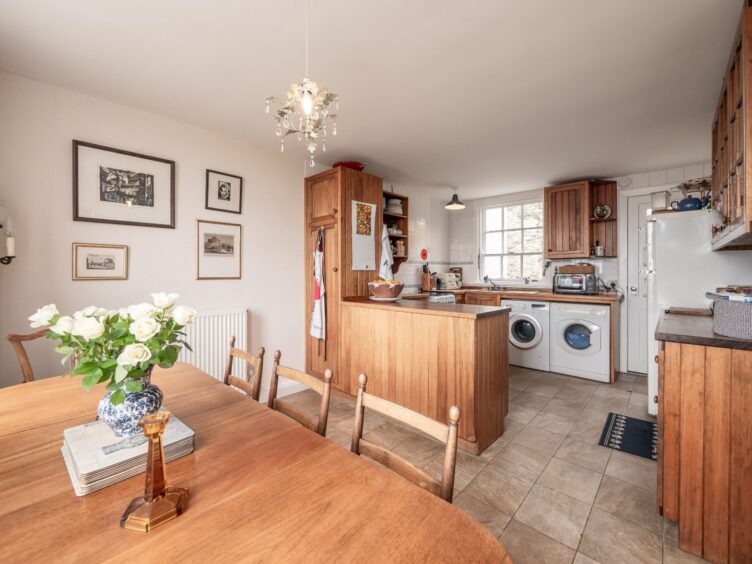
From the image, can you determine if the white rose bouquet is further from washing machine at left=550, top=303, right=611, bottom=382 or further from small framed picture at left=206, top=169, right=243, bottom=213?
washing machine at left=550, top=303, right=611, bottom=382

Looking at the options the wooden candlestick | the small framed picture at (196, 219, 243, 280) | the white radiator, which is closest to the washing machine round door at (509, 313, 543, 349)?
the white radiator

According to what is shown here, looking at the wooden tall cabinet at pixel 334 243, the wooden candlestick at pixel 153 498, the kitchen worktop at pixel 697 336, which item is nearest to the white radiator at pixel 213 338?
the wooden tall cabinet at pixel 334 243

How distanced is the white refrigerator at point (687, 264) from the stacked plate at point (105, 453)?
10.8 ft

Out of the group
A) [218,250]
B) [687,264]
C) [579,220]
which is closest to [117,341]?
[218,250]

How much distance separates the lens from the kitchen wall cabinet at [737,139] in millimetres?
1356

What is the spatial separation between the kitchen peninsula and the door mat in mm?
771

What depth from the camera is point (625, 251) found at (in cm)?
420

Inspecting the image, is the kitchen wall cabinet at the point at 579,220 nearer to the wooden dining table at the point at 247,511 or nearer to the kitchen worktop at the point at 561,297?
the kitchen worktop at the point at 561,297

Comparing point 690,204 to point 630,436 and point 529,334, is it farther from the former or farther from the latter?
point 529,334

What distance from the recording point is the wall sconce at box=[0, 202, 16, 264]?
78.2 inches

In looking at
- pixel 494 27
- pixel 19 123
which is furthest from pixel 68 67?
pixel 494 27

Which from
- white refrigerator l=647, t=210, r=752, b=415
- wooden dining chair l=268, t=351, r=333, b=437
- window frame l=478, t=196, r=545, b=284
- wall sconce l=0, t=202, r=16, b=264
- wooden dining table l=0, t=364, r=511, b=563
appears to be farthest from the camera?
window frame l=478, t=196, r=545, b=284

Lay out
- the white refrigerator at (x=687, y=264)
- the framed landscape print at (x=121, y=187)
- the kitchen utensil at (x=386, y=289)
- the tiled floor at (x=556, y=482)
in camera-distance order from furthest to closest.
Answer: the kitchen utensil at (x=386, y=289)
the white refrigerator at (x=687, y=264)
the framed landscape print at (x=121, y=187)
the tiled floor at (x=556, y=482)

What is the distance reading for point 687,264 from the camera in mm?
2609
